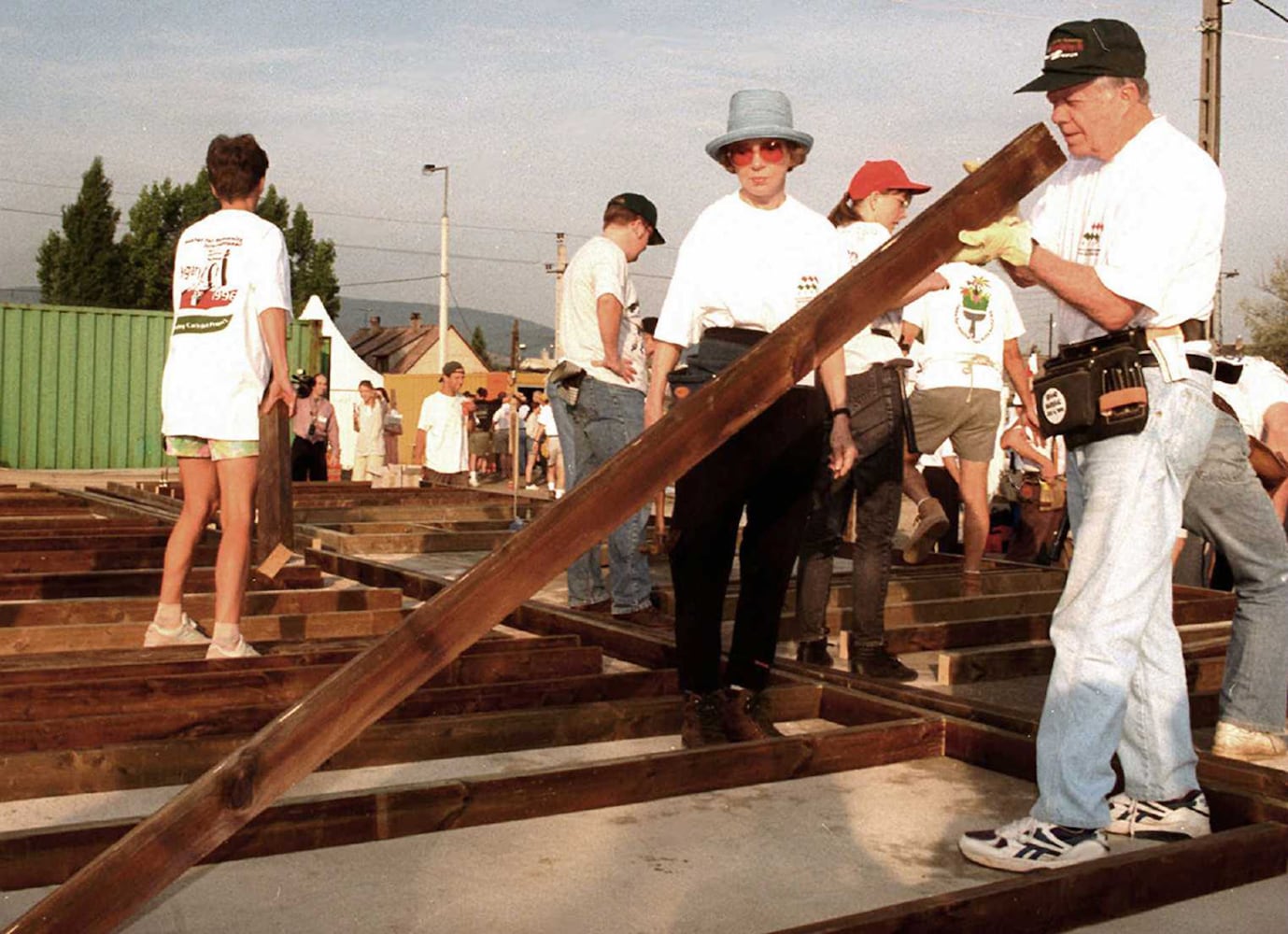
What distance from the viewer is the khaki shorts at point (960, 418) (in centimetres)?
796

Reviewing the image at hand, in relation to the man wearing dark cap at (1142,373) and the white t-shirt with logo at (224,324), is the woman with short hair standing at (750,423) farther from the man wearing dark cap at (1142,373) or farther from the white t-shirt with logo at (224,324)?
the white t-shirt with logo at (224,324)

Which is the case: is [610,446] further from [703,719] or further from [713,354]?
[703,719]

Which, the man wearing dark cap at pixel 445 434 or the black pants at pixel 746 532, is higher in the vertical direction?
the man wearing dark cap at pixel 445 434

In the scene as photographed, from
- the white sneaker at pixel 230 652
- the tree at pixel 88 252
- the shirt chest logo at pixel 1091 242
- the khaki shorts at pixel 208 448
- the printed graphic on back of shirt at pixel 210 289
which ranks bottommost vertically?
the white sneaker at pixel 230 652

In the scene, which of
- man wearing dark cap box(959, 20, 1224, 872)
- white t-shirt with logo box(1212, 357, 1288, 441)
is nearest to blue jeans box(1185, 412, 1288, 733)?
man wearing dark cap box(959, 20, 1224, 872)

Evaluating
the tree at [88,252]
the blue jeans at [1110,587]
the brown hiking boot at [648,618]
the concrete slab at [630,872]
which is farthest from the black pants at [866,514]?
the tree at [88,252]

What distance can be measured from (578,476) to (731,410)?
4366 mm

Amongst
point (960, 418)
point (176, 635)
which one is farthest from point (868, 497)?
point (176, 635)

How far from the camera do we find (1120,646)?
3.54 meters

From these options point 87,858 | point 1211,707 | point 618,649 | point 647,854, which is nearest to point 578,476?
point 618,649

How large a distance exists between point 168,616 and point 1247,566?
13.0 feet

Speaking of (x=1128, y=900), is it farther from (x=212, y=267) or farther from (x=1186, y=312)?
(x=212, y=267)

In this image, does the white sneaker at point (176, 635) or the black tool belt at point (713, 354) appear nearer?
the black tool belt at point (713, 354)

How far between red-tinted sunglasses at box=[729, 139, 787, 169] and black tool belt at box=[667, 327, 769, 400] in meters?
0.55
